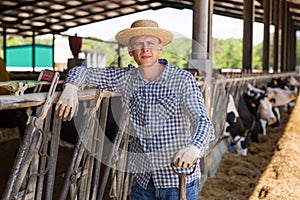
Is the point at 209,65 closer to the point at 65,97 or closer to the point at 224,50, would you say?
the point at 65,97

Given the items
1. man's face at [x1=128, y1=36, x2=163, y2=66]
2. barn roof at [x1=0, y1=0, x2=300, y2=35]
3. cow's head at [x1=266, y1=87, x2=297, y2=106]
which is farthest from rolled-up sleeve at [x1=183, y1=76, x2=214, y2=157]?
barn roof at [x1=0, y1=0, x2=300, y2=35]

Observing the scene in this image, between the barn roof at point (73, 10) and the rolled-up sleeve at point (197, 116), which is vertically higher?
→ the barn roof at point (73, 10)

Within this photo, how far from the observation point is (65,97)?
6.49 feet

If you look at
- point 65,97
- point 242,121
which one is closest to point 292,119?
point 242,121

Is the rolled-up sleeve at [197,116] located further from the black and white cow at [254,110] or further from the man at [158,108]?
the black and white cow at [254,110]

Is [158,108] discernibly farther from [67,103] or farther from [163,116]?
[67,103]

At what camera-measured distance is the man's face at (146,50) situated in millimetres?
2131

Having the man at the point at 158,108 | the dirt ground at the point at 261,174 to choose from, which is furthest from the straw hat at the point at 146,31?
the dirt ground at the point at 261,174

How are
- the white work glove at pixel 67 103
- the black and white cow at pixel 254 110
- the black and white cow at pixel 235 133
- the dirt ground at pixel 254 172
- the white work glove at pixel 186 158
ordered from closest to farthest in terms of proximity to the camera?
the white work glove at pixel 186 158 < the white work glove at pixel 67 103 < the dirt ground at pixel 254 172 < the black and white cow at pixel 235 133 < the black and white cow at pixel 254 110

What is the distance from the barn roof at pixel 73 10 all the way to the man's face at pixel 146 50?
13444mm

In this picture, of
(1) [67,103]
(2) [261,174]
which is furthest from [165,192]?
(2) [261,174]

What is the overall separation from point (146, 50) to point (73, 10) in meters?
16.1

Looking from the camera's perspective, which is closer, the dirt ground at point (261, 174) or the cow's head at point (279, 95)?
the dirt ground at point (261, 174)

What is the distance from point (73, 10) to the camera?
17.7 meters
